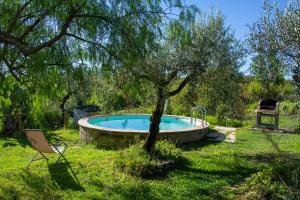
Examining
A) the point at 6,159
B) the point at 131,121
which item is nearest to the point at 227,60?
the point at 6,159

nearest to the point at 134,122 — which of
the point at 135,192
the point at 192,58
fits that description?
the point at 192,58

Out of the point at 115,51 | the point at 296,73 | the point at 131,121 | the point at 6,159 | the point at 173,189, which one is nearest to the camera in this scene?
the point at 115,51

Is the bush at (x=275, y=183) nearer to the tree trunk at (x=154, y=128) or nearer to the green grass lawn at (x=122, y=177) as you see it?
the green grass lawn at (x=122, y=177)

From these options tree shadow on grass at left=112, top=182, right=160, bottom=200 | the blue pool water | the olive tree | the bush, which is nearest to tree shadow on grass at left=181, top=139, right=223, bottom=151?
the olive tree

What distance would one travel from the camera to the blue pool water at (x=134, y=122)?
55.4ft

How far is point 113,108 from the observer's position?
20750 mm

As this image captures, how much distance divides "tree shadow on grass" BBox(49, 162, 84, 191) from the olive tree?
6.32 ft

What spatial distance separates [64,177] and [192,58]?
13.9ft

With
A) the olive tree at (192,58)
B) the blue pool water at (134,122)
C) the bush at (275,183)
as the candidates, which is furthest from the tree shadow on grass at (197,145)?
the bush at (275,183)

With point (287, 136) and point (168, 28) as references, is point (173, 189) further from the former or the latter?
point (287, 136)

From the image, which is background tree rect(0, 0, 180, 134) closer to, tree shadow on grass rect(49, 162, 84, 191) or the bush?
tree shadow on grass rect(49, 162, 84, 191)

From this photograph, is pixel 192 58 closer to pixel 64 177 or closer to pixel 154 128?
pixel 154 128

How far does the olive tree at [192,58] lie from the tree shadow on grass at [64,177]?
193 cm

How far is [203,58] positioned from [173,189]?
3747mm
